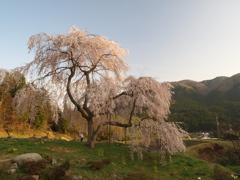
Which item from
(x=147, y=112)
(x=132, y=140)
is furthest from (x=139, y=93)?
(x=132, y=140)

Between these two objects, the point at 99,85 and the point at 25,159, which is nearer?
the point at 25,159

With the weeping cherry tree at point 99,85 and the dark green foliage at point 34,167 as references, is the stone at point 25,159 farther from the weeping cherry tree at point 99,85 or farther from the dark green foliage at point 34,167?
the weeping cherry tree at point 99,85

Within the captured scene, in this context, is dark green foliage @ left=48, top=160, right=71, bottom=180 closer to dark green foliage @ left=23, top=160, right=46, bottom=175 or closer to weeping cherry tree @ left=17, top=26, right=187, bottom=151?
dark green foliage @ left=23, top=160, right=46, bottom=175

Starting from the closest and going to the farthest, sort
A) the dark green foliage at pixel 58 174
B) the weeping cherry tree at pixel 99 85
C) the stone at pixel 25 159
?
the dark green foliage at pixel 58 174 < the stone at pixel 25 159 < the weeping cherry tree at pixel 99 85

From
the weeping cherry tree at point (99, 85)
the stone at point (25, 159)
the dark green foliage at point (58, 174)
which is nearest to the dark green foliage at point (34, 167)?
the stone at point (25, 159)

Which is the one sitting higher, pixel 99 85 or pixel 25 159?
pixel 99 85

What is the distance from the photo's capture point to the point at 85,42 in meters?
13.4

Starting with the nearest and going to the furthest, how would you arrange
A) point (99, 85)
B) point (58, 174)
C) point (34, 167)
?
1. point (58, 174)
2. point (34, 167)
3. point (99, 85)

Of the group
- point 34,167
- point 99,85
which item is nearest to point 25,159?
point 34,167

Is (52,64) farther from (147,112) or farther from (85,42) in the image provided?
(147,112)

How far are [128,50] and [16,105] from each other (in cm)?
1004

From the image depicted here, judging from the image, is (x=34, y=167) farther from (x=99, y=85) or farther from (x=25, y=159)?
(x=99, y=85)

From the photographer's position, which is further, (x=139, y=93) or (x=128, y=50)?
(x=128, y=50)

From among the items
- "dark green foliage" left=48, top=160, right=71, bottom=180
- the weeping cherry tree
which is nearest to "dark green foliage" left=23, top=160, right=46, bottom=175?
"dark green foliage" left=48, top=160, right=71, bottom=180
